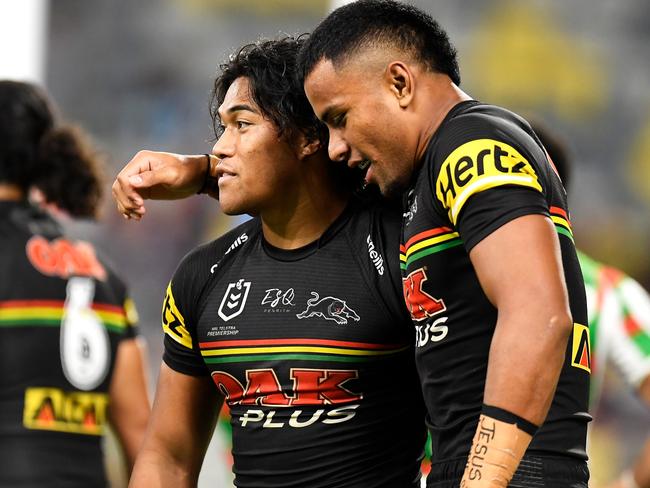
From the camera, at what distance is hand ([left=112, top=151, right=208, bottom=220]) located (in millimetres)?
3008

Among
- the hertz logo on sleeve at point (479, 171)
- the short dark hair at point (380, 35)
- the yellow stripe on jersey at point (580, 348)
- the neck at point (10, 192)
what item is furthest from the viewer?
the neck at point (10, 192)

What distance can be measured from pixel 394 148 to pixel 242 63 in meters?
0.78

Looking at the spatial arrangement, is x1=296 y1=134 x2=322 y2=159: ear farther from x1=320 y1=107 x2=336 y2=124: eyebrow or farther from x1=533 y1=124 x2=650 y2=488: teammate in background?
x1=533 y1=124 x2=650 y2=488: teammate in background

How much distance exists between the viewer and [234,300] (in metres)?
3.00

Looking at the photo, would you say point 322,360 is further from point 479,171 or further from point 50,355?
point 50,355

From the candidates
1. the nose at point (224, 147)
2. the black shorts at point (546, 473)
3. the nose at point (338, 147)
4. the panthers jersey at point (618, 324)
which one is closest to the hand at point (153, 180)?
the nose at point (224, 147)

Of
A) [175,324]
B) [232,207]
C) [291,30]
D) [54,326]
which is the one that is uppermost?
[291,30]

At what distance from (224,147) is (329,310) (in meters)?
0.51

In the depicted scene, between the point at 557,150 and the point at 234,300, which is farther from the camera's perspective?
the point at 557,150

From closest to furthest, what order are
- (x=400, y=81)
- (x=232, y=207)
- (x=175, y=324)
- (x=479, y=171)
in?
(x=479, y=171) → (x=400, y=81) → (x=232, y=207) → (x=175, y=324)

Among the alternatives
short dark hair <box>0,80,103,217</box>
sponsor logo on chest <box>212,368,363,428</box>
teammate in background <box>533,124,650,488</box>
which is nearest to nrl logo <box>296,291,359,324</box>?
sponsor logo on chest <box>212,368,363,428</box>

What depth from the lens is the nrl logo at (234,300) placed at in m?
2.97

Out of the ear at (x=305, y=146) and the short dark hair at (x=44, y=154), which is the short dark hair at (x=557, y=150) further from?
the short dark hair at (x=44, y=154)

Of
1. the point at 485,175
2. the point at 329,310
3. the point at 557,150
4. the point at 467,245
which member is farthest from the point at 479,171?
the point at 557,150
